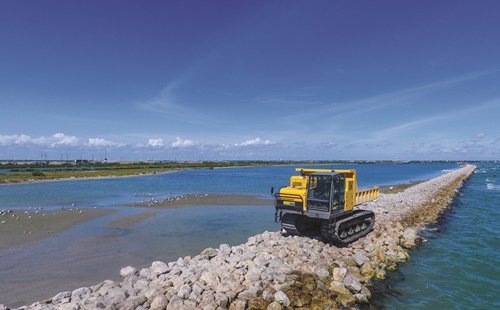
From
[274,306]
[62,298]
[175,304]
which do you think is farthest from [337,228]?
[62,298]

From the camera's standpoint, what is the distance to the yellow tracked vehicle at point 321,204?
1449cm

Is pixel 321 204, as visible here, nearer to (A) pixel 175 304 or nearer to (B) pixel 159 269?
(B) pixel 159 269

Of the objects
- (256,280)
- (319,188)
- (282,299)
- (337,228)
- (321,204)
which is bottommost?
(282,299)

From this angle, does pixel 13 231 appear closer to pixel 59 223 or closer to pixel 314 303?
pixel 59 223

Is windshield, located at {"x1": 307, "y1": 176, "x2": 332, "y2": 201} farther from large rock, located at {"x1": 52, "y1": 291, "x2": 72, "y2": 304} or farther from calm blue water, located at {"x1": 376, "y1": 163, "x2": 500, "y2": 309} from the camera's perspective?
large rock, located at {"x1": 52, "y1": 291, "x2": 72, "y2": 304}

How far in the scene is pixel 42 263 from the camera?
15.0m

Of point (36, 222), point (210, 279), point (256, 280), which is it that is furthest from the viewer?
point (36, 222)

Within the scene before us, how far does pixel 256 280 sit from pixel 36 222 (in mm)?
18965

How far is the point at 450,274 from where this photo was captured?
14.7 m

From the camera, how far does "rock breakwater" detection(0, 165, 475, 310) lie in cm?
986

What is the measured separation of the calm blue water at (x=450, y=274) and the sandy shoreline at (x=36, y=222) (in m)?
17.8

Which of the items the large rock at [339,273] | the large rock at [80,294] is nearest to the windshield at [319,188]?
the large rock at [339,273]

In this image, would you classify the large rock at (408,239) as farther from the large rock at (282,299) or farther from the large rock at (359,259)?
the large rock at (282,299)

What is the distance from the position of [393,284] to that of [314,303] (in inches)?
164
